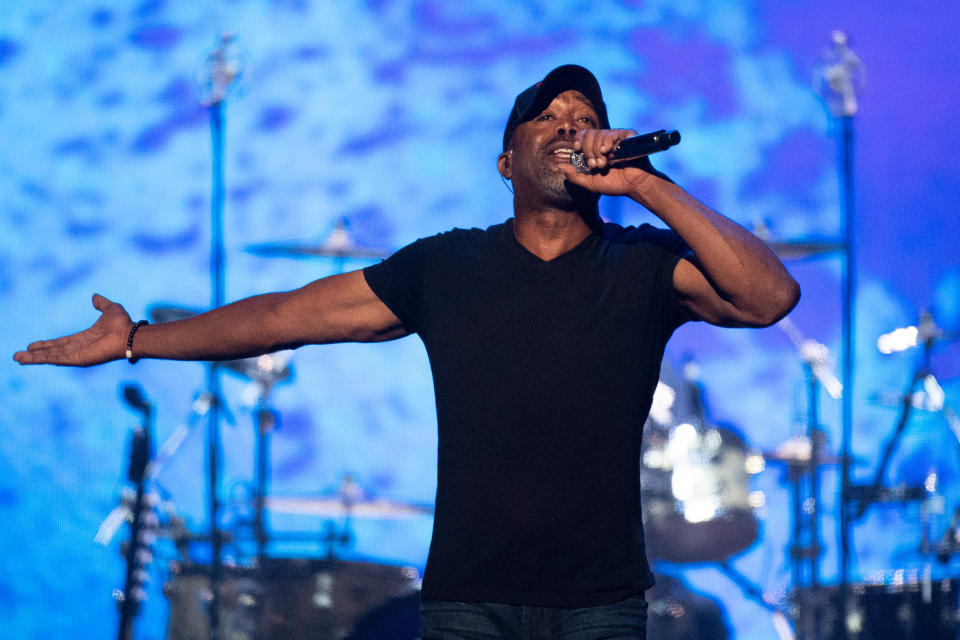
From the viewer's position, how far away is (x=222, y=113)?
3924mm

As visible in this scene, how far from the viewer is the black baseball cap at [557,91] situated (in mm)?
1880

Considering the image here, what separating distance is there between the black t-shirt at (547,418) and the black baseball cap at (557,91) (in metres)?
0.35

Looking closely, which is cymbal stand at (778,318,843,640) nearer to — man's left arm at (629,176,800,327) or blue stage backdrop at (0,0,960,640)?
blue stage backdrop at (0,0,960,640)

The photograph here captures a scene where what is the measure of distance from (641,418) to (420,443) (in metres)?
2.27

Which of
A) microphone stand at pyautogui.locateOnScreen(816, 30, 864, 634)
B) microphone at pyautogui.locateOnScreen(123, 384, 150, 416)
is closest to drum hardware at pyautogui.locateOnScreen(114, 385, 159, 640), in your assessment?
microphone at pyautogui.locateOnScreen(123, 384, 150, 416)

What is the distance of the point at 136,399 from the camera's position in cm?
360

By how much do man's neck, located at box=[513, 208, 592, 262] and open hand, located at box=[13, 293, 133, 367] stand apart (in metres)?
0.88

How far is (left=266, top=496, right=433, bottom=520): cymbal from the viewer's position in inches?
145

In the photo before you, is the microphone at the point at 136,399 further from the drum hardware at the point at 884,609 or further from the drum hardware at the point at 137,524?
the drum hardware at the point at 884,609

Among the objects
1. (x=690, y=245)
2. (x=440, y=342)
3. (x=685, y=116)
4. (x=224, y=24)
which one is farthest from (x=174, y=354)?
(x=685, y=116)

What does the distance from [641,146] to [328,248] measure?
2.52 m

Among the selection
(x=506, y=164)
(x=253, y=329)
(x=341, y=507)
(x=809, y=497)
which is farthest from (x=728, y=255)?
(x=809, y=497)

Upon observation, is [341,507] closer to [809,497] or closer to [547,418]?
[809,497]

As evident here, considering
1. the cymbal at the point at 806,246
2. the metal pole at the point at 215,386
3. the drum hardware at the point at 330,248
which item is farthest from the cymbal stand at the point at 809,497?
the metal pole at the point at 215,386
